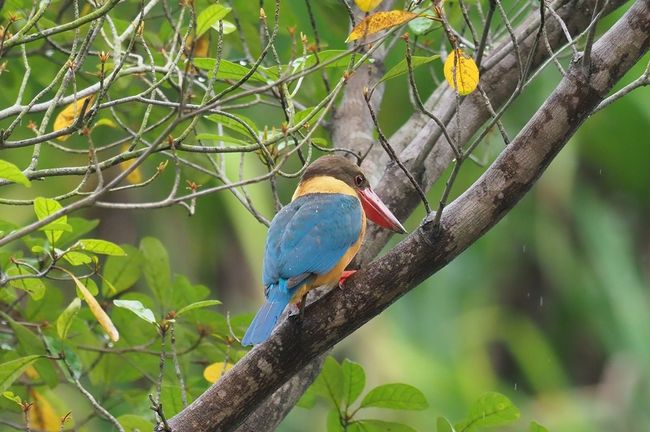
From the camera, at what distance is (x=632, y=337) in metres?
7.90

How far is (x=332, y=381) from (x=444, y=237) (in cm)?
69

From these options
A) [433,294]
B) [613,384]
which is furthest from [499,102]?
[613,384]

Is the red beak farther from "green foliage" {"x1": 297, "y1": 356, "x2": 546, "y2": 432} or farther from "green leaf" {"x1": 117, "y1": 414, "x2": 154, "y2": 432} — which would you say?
"green leaf" {"x1": 117, "y1": 414, "x2": 154, "y2": 432}

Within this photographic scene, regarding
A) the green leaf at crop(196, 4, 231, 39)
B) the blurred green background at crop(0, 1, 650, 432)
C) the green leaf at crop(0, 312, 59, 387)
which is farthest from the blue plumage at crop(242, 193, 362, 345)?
the blurred green background at crop(0, 1, 650, 432)

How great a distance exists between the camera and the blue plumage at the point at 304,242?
3.01 metres

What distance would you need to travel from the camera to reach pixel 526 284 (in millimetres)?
9352

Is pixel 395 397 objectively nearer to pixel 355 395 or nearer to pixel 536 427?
pixel 355 395

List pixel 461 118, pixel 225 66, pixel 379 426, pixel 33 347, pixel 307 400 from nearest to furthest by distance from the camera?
pixel 225 66, pixel 379 426, pixel 33 347, pixel 307 400, pixel 461 118

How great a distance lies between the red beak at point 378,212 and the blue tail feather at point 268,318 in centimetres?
46

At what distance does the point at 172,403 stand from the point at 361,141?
1200 millimetres

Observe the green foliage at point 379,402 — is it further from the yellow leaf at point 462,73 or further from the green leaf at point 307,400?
the yellow leaf at point 462,73

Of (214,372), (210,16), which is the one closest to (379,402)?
(214,372)

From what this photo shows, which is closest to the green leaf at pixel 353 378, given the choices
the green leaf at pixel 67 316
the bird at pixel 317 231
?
the bird at pixel 317 231

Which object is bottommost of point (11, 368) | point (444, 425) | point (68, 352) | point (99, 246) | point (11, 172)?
point (444, 425)
